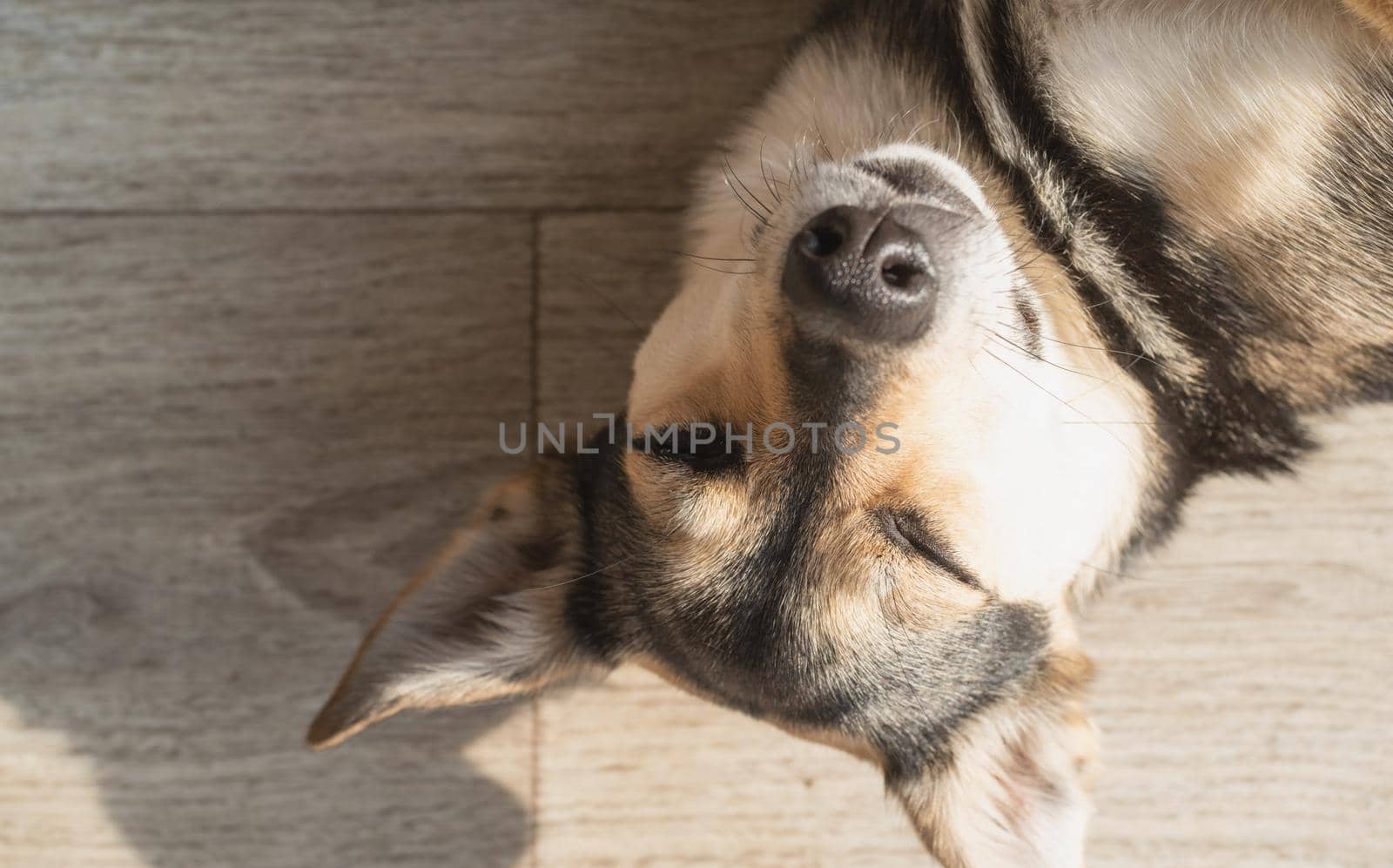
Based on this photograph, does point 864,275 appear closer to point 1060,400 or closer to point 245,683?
point 1060,400

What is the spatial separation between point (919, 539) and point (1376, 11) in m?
1.00

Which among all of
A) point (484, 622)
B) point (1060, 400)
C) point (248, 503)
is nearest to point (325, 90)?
point (248, 503)

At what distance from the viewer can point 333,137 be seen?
2014 mm

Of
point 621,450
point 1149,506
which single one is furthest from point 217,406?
point 1149,506

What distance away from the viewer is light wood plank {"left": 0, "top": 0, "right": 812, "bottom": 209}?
2.01m

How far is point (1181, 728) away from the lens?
6.55ft

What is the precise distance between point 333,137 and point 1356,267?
200 centimetres

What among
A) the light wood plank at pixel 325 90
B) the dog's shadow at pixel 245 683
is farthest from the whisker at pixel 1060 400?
the dog's shadow at pixel 245 683

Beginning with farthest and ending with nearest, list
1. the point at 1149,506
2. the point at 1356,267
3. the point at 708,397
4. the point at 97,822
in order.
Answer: the point at 97,822 → the point at 1149,506 → the point at 1356,267 → the point at 708,397

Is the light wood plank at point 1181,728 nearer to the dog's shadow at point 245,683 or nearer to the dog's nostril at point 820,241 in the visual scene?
the dog's shadow at point 245,683

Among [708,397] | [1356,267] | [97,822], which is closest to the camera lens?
[708,397]

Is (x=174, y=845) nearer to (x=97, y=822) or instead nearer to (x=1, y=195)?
(x=97, y=822)

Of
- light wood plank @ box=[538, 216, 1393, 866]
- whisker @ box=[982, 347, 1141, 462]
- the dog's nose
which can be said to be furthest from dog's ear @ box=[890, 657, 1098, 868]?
the dog's nose

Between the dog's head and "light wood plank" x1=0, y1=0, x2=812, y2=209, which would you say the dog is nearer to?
the dog's head
